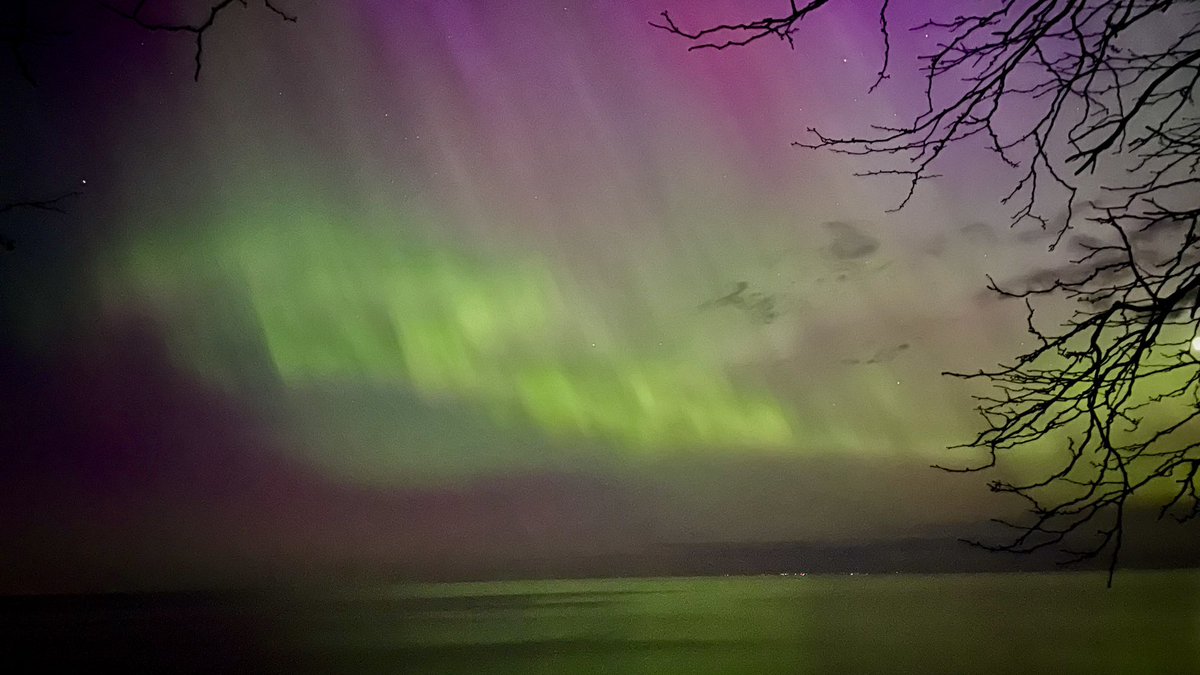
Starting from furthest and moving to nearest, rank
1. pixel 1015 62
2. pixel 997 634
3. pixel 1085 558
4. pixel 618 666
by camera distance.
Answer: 1. pixel 997 634
2. pixel 618 666
3. pixel 1015 62
4. pixel 1085 558

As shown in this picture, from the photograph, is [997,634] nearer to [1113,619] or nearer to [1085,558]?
[1113,619]

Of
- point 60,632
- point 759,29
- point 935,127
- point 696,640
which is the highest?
point 759,29

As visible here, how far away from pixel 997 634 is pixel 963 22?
47.4m

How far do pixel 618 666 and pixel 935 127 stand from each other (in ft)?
111

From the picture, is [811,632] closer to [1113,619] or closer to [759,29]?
[1113,619]

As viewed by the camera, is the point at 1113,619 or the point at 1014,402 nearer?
the point at 1014,402

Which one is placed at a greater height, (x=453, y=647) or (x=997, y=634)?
(x=997, y=634)

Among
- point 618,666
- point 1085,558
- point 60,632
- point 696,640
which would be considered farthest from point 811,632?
point 60,632

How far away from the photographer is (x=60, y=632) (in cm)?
7525

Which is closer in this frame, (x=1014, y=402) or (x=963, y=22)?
(x=1014, y=402)

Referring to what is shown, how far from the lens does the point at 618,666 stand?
111ft

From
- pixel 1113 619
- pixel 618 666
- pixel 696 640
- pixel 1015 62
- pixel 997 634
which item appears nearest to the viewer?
pixel 1015 62

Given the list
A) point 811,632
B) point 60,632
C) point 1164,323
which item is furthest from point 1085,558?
point 60,632

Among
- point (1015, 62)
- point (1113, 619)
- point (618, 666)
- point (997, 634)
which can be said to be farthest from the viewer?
point (1113, 619)
